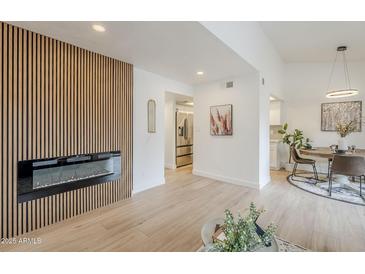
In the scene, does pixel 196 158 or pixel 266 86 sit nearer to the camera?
pixel 266 86

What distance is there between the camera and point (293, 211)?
2938mm

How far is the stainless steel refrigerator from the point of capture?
6.20 metres

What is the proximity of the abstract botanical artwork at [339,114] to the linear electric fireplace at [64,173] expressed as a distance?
19.3ft

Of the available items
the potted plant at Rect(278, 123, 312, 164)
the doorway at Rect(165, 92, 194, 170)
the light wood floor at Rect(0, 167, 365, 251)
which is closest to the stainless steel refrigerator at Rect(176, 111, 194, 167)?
the doorway at Rect(165, 92, 194, 170)

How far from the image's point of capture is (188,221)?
260 cm

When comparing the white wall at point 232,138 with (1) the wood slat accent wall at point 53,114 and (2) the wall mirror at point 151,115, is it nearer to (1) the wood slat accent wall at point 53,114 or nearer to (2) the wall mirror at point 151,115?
(2) the wall mirror at point 151,115

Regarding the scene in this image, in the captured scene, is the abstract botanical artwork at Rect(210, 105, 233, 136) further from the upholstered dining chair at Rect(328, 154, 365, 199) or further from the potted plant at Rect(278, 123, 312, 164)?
the potted plant at Rect(278, 123, 312, 164)

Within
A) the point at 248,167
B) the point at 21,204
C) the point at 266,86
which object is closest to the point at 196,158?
the point at 248,167

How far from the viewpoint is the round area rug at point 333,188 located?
3.45 meters

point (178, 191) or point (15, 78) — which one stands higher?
point (15, 78)

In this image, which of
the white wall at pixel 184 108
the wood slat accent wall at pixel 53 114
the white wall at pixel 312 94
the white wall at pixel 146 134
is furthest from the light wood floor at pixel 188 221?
the white wall at pixel 184 108

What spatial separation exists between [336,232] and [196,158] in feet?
11.0

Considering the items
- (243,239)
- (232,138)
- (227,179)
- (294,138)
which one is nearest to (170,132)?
(232,138)
